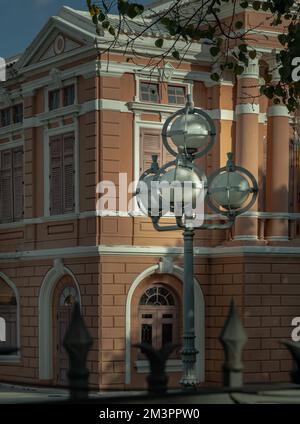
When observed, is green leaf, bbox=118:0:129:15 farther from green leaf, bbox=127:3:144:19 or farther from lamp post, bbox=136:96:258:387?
lamp post, bbox=136:96:258:387

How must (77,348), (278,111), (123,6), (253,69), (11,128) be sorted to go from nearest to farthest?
(77,348)
(123,6)
(253,69)
(278,111)
(11,128)

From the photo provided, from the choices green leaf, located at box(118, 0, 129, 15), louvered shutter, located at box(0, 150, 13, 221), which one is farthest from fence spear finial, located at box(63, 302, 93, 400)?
louvered shutter, located at box(0, 150, 13, 221)

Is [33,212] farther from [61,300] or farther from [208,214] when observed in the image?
[208,214]

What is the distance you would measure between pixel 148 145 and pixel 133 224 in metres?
1.39

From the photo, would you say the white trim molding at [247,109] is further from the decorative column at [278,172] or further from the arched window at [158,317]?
the arched window at [158,317]

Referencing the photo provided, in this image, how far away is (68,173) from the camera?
15852 mm

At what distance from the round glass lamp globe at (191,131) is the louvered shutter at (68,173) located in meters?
6.89

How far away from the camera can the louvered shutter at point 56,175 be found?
1603cm

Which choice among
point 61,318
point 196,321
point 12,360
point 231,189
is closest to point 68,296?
point 61,318

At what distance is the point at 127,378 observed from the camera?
49.5 feet

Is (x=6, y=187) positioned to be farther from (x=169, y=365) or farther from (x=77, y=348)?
(x=77, y=348)

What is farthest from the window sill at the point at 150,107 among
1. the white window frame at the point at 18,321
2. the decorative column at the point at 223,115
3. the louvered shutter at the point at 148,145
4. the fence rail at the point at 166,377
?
the fence rail at the point at 166,377

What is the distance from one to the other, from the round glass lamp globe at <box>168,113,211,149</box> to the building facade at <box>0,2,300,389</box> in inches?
232
